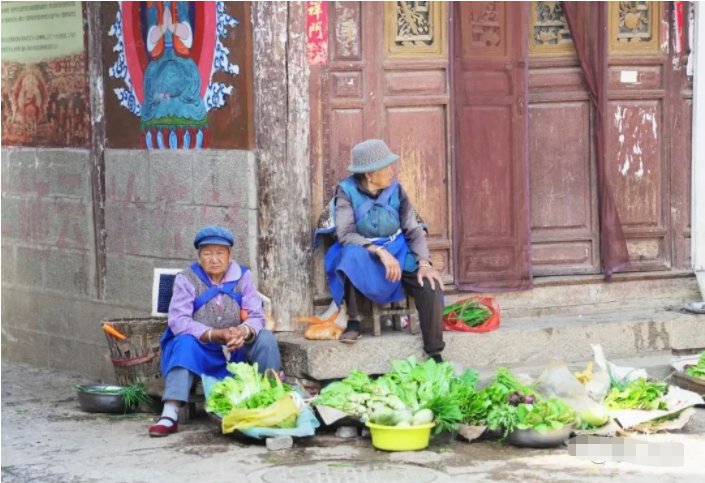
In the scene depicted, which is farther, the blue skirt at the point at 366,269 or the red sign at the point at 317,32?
the red sign at the point at 317,32

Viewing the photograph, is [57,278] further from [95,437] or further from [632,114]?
[632,114]

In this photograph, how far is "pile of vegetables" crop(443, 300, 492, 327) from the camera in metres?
9.89

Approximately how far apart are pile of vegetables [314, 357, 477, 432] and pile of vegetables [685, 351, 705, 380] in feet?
5.15

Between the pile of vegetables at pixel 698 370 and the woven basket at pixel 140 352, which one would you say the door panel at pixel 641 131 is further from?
the woven basket at pixel 140 352

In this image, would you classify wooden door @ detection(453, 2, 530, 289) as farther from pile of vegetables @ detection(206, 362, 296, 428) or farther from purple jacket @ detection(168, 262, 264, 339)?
pile of vegetables @ detection(206, 362, 296, 428)

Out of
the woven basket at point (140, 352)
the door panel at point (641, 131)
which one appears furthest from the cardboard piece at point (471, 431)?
the door panel at point (641, 131)

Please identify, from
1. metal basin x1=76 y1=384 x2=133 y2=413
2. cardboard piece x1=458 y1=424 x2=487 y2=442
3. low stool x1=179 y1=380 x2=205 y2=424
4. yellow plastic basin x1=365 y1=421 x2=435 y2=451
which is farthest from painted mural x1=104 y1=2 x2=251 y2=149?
cardboard piece x1=458 y1=424 x2=487 y2=442

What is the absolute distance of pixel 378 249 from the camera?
9.24m

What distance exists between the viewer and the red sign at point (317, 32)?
9.59m

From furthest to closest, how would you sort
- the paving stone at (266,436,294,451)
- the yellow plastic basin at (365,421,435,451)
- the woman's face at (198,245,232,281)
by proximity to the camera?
1. the woman's face at (198,245,232,281)
2. the paving stone at (266,436,294,451)
3. the yellow plastic basin at (365,421,435,451)

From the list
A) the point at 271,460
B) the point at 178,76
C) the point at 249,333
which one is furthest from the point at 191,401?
the point at 178,76

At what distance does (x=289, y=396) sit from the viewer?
8.64 m

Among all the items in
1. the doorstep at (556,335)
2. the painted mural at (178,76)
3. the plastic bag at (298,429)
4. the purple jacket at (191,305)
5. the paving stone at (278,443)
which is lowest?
the paving stone at (278,443)

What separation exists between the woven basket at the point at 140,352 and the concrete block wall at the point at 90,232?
667 millimetres
